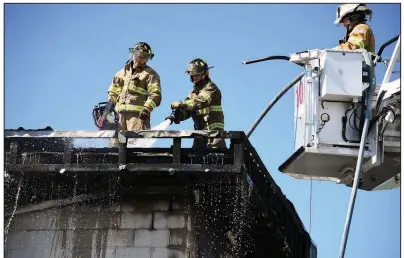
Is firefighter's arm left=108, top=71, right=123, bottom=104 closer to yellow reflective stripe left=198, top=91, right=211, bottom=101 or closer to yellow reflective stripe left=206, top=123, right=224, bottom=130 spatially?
yellow reflective stripe left=198, top=91, right=211, bottom=101

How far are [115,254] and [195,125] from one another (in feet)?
8.47

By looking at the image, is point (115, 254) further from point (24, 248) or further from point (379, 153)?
point (379, 153)

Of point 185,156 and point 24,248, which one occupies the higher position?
point 185,156

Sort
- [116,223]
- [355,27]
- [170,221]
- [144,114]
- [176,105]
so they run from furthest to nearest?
[355,27], [176,105], [144,114], [116,223], [170,221]

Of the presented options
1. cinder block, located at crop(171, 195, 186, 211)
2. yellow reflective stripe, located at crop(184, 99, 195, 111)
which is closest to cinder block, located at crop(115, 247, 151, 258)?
cinder block, located at crop(171, 195, 186, 211)

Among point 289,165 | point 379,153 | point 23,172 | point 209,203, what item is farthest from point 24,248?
point 379,153

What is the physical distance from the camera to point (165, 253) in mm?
18250

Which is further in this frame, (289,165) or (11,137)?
(289,165)

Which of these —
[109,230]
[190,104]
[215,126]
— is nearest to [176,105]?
[190,104]

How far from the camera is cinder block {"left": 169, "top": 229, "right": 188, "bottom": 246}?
18.3 m

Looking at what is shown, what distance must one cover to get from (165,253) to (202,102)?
8.27ft

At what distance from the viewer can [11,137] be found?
17875 mm

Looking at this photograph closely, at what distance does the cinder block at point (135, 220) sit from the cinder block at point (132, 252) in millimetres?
334

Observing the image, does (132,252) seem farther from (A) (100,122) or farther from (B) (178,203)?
(A) (100,122)
